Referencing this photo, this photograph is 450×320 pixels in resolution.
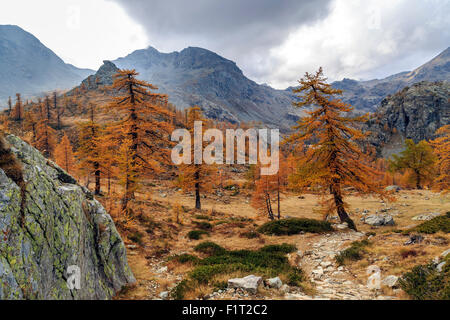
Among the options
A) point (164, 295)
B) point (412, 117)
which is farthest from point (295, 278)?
point (412, 117)

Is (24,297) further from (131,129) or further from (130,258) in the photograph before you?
(131,129)

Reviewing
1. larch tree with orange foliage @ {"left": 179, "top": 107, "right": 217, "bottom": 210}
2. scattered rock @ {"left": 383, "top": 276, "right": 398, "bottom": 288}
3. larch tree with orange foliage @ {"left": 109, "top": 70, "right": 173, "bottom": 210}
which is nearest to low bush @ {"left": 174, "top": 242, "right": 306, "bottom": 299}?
scattered rock @ {"left": 383, "top": 276, "right": 398, "bottom": 288}

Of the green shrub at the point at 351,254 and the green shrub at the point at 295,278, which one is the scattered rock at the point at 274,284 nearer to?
the green shrub at the point at 295,278

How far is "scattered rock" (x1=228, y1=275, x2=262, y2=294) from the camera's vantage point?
22.3ft

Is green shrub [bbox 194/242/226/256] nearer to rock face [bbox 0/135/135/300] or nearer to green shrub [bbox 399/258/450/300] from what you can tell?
rock face [bbox 0/135/135/300]

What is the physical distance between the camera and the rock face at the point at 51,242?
4.71m

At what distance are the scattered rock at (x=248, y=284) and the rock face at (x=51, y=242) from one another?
4492mm

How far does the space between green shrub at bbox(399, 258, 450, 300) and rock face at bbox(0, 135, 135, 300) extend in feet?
33.7

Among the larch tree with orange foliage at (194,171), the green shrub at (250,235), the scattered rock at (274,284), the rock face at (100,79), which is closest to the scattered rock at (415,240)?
the scattered rock at (274,284)

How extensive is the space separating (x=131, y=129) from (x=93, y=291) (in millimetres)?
15131
